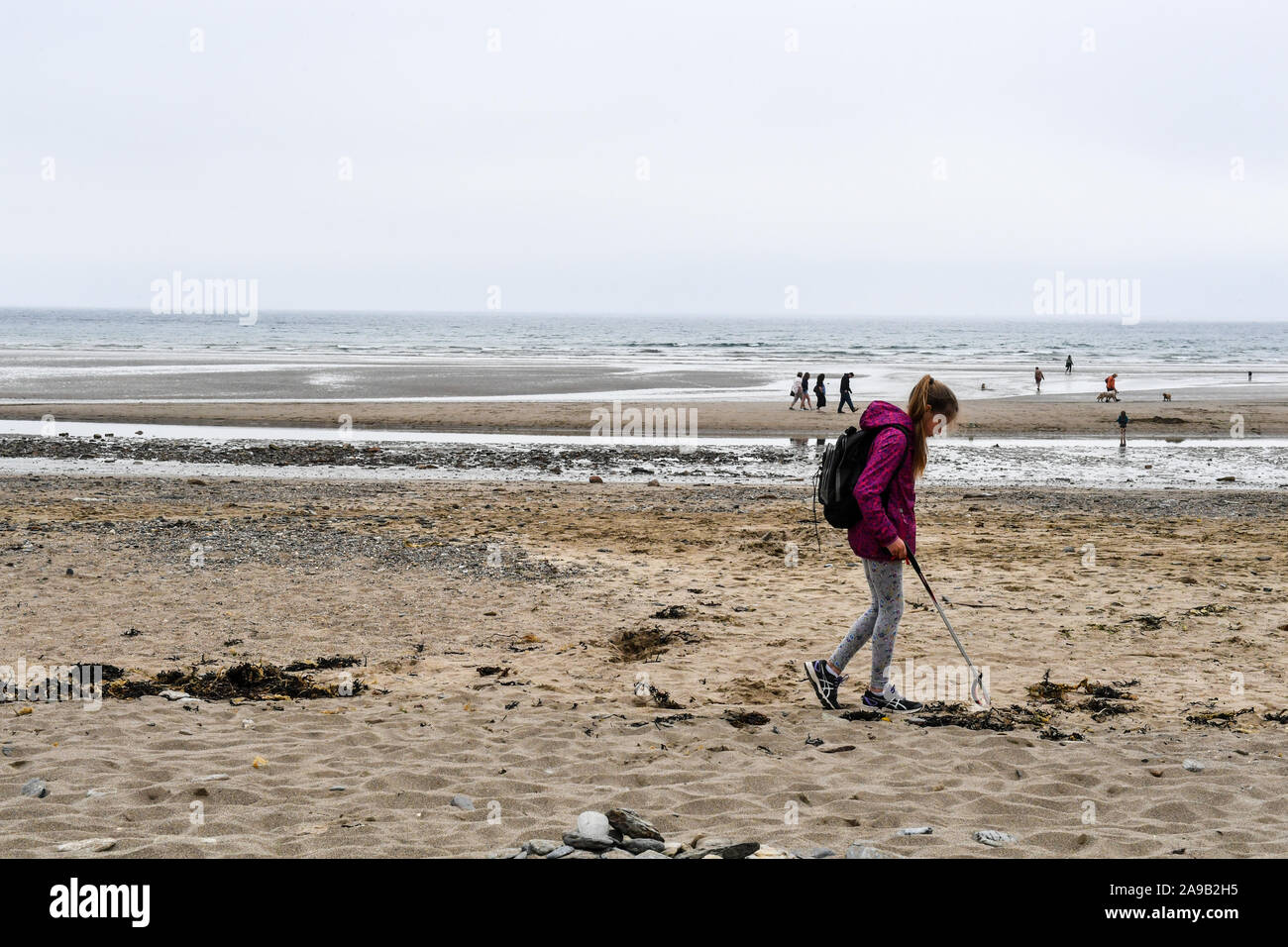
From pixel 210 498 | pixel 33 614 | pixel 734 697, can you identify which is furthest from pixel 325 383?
pixel 734 697

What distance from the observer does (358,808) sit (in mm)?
4527

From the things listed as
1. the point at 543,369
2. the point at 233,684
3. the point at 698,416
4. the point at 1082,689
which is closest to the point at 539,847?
the point at 233,684

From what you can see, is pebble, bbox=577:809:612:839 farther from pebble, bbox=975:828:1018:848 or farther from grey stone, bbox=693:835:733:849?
pebble, bbox=975:828:1018:848

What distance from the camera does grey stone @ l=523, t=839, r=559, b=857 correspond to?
13.0 feet

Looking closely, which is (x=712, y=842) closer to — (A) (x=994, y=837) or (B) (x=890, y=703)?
(A) (x=994, y=837)

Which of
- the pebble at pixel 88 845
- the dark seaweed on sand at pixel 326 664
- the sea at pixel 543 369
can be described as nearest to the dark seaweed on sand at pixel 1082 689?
the dark seaweed on sand at pixel 326 664

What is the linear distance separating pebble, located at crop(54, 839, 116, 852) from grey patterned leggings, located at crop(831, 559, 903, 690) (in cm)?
387

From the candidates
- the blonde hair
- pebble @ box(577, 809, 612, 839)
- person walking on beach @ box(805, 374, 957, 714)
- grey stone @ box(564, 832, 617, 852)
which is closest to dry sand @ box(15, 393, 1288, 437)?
person walking on beach @ box(805, 374, 957, 714)

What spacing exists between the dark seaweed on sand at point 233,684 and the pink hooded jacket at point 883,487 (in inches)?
129

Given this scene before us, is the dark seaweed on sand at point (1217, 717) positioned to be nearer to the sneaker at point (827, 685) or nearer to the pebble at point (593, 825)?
the sneaker at point (827, 685)

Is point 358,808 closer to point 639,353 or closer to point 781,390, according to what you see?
point 781,390

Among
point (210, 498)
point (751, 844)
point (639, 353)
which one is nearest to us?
point (751, 844)
